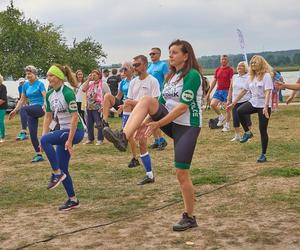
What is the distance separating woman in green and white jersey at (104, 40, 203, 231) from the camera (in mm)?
5047

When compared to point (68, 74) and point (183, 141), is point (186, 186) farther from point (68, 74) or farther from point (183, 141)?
point (68, 74)

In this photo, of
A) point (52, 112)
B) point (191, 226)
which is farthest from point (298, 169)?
point (52, 112)

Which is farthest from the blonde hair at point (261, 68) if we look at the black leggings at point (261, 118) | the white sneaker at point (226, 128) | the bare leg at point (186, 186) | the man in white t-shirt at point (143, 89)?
the white sneaker at point (226, 128)

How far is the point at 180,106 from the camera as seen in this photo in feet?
16.2

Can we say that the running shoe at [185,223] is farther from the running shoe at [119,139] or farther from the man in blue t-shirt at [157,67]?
the man in blue t-shirt at [157,67]

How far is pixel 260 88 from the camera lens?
28.7ft

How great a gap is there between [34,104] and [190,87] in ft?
18.4

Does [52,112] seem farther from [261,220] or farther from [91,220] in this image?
[261,220]

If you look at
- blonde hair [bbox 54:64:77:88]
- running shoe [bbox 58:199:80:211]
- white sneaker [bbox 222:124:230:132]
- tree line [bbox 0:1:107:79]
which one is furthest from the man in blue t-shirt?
tree line [bbox 0:1:107:79]

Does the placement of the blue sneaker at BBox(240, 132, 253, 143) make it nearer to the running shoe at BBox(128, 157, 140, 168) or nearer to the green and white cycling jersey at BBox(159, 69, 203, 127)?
the running shoe at BBox(128, 157, 140, 168)

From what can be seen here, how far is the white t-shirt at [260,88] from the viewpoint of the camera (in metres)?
8.64

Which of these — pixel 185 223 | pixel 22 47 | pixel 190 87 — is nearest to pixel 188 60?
pixel 190 87

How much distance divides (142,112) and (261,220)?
5.76ft

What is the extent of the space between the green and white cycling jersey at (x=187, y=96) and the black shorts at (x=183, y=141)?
6 cm
